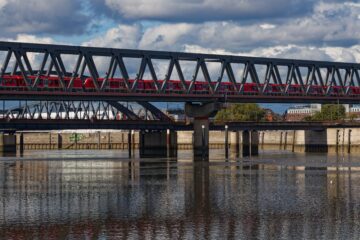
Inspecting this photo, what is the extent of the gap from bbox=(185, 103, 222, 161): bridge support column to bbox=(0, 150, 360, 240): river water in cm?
5247

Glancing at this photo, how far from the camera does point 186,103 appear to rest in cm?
16625

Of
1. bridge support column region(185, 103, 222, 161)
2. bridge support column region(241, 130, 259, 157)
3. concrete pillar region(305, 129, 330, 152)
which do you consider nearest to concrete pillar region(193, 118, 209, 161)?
bridge support column region(185, 103, 222, 161)

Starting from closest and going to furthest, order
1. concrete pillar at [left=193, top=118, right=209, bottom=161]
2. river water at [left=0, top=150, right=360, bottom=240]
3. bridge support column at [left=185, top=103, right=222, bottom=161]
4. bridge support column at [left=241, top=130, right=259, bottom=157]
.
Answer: river water at [left=0, top=150, right=360, bottom=240] < concrete pillar at [left=193, top=118, right=209, bottom=161] < bridge support column at [left=185, top=103, right=222, bottom=161] < bridge support column at [left=241, top=130, right=259, bottom=157]

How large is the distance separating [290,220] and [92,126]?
4076 inches

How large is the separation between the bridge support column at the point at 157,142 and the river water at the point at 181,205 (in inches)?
2598

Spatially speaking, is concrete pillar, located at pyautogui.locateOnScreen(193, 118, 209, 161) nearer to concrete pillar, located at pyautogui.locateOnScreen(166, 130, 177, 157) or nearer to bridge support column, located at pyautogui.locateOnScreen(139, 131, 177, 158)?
concrete pillar, located at pyautogui.locateOnScreen(166, 130, 177, 157)

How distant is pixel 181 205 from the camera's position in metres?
66.3

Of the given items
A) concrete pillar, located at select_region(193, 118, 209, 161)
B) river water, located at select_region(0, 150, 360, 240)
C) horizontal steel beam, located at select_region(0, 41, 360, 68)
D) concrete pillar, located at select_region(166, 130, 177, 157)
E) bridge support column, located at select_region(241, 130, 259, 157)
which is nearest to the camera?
river water, located at select_region(0, 150, 360, 240)

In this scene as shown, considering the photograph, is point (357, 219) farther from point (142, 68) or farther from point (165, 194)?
point (142, 68)

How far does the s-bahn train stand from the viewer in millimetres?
143000

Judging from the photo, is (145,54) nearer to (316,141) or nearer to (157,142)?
(157,142)

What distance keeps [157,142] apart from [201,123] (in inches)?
574

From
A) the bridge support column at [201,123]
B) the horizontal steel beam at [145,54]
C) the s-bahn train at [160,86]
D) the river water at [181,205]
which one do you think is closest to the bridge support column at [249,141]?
the s-bahn train at [160,86]

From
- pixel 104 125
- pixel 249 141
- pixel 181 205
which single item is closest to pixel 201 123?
pixel 104 125
